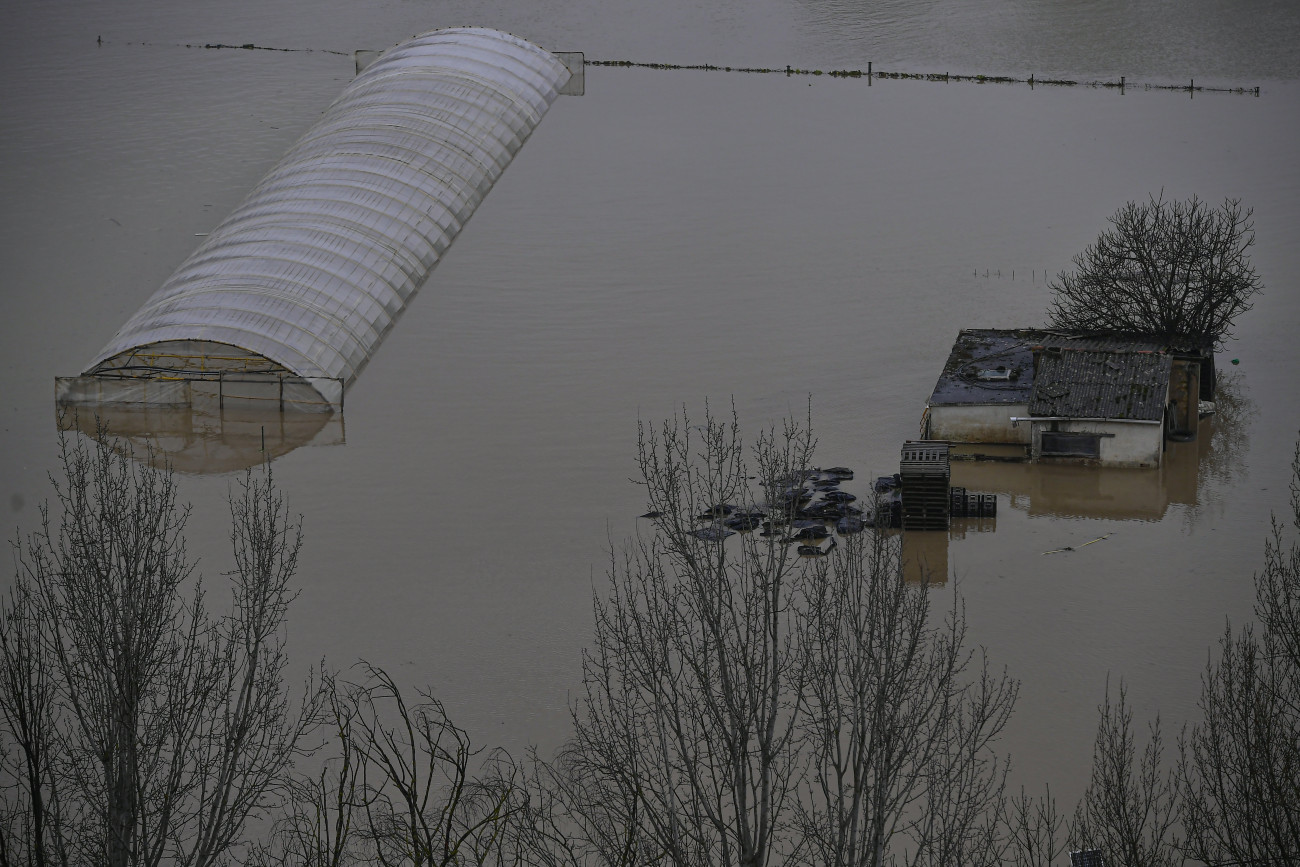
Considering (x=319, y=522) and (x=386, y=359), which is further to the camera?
(x=386, y=359)

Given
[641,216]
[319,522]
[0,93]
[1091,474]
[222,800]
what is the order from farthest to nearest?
[0,93] → [641,216] → [1091,474] → [319,522] → [222,800]

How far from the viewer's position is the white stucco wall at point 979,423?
3906 centimetres

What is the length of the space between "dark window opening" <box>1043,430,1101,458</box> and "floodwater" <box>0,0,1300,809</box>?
1372 mm

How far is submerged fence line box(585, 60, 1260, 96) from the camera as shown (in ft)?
268

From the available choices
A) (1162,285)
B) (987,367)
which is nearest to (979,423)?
(987,367)

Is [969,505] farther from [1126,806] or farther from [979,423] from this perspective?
[1126,806]

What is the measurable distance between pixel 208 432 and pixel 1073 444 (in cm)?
2369

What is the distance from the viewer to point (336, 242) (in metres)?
45.0

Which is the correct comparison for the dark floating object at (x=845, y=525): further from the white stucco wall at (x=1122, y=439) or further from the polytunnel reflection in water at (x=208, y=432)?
the polytunnel reflection in water at (x=208, y=432)

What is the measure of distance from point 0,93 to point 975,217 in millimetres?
50032

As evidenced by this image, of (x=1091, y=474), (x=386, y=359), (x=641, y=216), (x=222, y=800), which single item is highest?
(x=641, y=216)

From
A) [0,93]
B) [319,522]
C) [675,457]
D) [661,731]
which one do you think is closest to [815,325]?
[675,457]

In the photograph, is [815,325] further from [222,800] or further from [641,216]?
[222,800]

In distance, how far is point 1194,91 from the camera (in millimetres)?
81125
